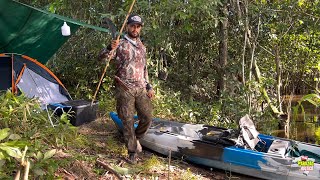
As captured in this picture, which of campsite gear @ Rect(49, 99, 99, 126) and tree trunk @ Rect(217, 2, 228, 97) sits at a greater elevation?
tree trunk @ Rect(217, 2, 228, 97)

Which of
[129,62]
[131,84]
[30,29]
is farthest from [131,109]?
[30,29]

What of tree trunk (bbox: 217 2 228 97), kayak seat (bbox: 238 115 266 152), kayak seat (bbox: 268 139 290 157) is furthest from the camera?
tree trunk (bbox: 217 2 228 97)

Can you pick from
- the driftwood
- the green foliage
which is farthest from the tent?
the driftwood

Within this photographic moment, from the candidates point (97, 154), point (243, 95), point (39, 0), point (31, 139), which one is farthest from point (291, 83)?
point (31, 139)

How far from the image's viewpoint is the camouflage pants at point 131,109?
4.42 metres

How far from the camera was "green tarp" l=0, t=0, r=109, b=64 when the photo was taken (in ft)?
18.4

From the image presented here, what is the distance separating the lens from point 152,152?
5.28 meters

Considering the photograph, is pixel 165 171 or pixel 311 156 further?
pixel 311 156

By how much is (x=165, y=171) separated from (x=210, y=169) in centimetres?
81

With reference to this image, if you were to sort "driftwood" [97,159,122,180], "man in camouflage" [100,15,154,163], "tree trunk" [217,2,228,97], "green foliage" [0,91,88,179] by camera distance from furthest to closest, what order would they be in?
"tree trunk" [217,2,228,97] < "man in camouflage" [100,15,154,163] < "driftwood" [97,159,122,180] < "green foliage" [0,91,88,179]

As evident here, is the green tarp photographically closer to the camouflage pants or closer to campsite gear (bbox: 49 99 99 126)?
campsite gear (bbox: 49 99 99 126)

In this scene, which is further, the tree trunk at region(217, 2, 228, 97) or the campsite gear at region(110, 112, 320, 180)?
the tree trunk at region(217, 2, 228, 97)

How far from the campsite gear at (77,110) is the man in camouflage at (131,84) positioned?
57.7 inches

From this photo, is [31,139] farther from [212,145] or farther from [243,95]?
[243,95]
